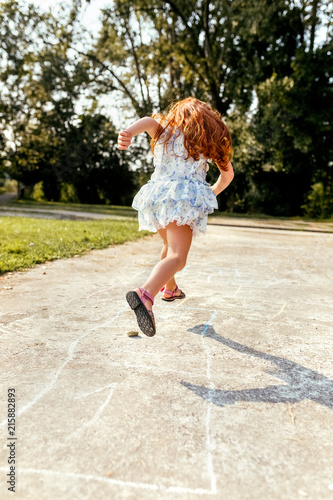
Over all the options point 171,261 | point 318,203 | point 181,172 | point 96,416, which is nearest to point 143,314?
point 171,261

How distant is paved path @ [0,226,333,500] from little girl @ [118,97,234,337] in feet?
2.11

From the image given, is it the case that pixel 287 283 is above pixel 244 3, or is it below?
below

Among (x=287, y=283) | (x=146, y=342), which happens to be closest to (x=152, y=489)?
(x=146, y=342)

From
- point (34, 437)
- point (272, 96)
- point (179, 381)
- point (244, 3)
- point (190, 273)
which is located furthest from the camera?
point (272, 96)

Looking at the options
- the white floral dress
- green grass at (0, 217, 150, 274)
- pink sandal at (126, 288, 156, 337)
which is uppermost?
the white floral dress

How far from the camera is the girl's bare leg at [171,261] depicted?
8.79 feet

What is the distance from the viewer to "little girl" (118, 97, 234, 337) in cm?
287

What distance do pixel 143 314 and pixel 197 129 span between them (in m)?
1.30

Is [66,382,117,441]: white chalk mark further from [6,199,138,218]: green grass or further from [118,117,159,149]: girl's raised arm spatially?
[6,199,138,218]: green grass

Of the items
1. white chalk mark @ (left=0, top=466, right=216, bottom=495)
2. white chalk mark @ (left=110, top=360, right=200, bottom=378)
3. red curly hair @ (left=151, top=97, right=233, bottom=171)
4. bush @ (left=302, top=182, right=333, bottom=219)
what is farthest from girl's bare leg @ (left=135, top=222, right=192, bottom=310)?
bush @ (left=302, top=182, right=333, bottom=219)

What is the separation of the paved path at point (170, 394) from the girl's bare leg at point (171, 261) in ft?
1.32

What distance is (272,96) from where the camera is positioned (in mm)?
17281

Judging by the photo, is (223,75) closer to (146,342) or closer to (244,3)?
(244,3)

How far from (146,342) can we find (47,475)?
1.38 meters
